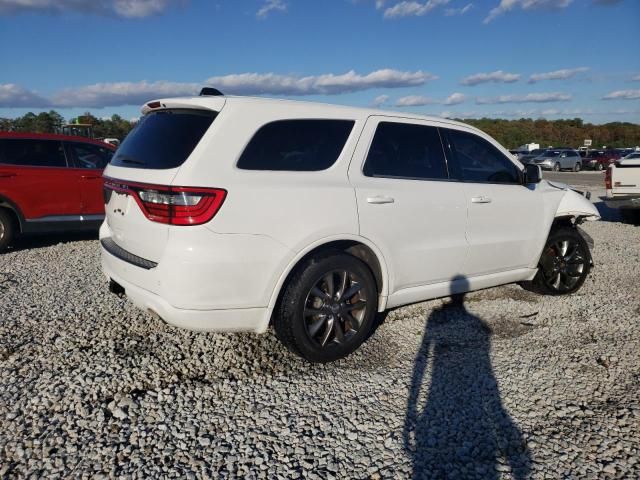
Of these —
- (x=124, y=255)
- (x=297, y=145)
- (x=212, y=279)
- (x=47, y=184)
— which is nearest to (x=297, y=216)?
(x=297, y=145)

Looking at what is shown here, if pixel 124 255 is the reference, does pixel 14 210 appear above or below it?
above

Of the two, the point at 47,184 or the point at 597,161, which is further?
the point at 597,161

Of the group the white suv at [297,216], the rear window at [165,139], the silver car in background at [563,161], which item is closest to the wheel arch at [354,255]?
the white suv at [297,216]

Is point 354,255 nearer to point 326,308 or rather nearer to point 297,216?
point 326,308

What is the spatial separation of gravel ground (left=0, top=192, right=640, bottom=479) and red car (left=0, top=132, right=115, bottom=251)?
8.93 feet

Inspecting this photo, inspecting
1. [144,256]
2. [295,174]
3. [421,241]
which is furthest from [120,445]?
[421,241]

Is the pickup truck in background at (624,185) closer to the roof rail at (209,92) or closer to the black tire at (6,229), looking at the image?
the roof rail at (209,92)

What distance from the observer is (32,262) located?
641 centimetres

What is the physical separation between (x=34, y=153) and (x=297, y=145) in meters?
5.52

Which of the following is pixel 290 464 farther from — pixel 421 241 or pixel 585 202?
pixel 585 202

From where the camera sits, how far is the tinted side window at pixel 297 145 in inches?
121

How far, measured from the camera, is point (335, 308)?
11.2 ft

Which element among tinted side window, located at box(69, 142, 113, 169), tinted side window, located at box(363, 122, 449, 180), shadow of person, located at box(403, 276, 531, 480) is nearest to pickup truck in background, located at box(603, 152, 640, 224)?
shadow of person, located at box(403, 276, 531, 480)

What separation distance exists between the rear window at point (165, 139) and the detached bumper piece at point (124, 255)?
60 centimetres
